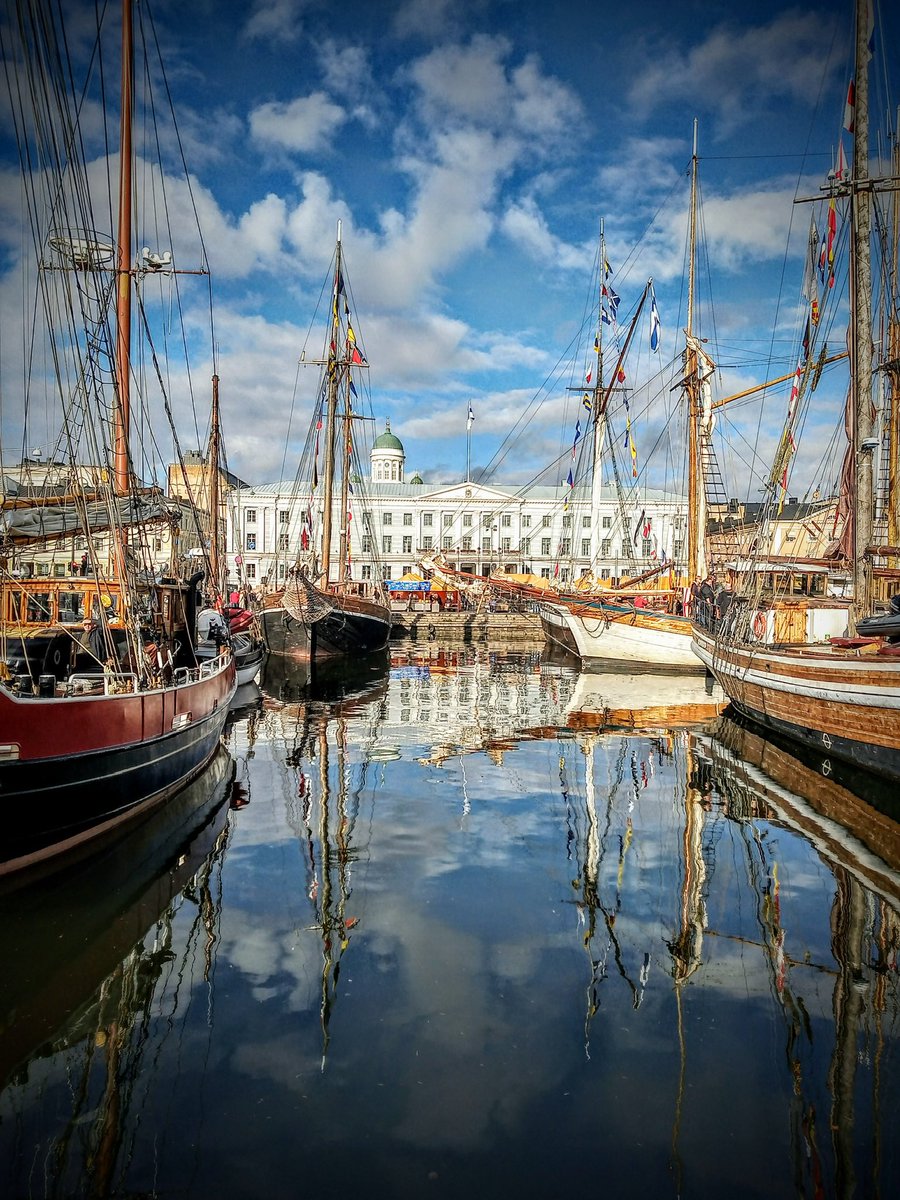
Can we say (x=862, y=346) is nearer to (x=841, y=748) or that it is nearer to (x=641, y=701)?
(x=841, y=748)

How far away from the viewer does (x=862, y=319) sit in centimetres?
1734

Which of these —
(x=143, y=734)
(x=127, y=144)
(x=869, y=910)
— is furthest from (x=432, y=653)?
(x=869, y=910)

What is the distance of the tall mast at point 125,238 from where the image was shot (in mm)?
17828

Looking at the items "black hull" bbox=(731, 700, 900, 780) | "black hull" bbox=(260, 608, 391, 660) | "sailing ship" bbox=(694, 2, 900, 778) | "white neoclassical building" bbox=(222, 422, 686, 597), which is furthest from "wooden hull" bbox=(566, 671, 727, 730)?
"white neoclassical building" bbox=(222, 422, 686, 597)

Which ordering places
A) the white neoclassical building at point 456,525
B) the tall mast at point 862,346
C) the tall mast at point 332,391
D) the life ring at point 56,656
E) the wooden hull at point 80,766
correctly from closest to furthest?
the wooden hull at point 80,766
the life ring at point 56,656
the tall mast at point 862,346
the tall mast at point 332,391
the white neoclassical building at point 456,525

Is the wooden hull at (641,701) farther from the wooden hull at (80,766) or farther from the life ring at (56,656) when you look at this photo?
the life ring at (56,656)

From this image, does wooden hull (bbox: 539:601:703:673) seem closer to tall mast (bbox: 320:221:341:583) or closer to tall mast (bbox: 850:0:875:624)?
tall mast (bbox: 320:221:341:583)

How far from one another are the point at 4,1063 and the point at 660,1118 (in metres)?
4.92

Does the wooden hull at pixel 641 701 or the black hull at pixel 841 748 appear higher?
the black hull at pixel 841 748

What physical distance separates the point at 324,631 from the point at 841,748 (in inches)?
985

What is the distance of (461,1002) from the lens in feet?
22.8

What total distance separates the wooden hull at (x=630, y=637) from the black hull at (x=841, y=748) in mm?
14852

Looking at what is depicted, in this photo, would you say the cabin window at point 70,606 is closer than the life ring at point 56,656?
No

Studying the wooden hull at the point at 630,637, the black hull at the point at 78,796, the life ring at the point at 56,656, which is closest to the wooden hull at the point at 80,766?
the black hull at the point at 78,796
